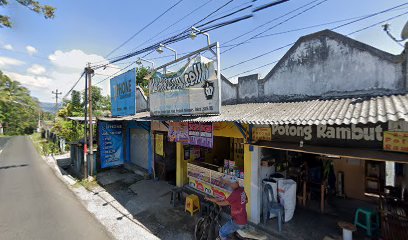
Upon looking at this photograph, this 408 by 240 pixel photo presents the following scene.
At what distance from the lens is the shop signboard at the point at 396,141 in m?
4.34

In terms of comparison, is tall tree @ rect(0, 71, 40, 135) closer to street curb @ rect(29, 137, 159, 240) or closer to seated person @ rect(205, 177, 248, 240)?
street curb @ rect(29, 137, 159, 240)

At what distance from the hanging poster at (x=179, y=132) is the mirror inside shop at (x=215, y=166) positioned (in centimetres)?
97

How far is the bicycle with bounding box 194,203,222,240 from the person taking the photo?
6.14 meters

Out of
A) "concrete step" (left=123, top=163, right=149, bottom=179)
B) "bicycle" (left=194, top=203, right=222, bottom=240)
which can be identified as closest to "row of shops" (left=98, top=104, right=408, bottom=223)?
"concrete step" (left=123, top=163, right=149, bottom=179)

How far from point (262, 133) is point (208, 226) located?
315 cm

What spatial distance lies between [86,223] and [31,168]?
1266cm

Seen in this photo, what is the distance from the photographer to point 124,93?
13367 millimetres

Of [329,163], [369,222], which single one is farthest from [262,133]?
[329,163]

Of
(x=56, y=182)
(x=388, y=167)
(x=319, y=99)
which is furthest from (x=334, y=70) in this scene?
(x=56, y=182)

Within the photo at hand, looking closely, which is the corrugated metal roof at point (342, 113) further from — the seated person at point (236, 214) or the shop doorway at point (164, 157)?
the shop doorway at point (164, 157)

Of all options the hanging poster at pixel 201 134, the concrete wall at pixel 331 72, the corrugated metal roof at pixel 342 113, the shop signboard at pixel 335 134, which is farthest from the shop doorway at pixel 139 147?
the shop signboard at pixel 335 134

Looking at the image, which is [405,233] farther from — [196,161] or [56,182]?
[56,182]

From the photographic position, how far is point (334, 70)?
631 centimetres

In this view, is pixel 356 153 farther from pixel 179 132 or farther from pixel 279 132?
pixel 179 132
